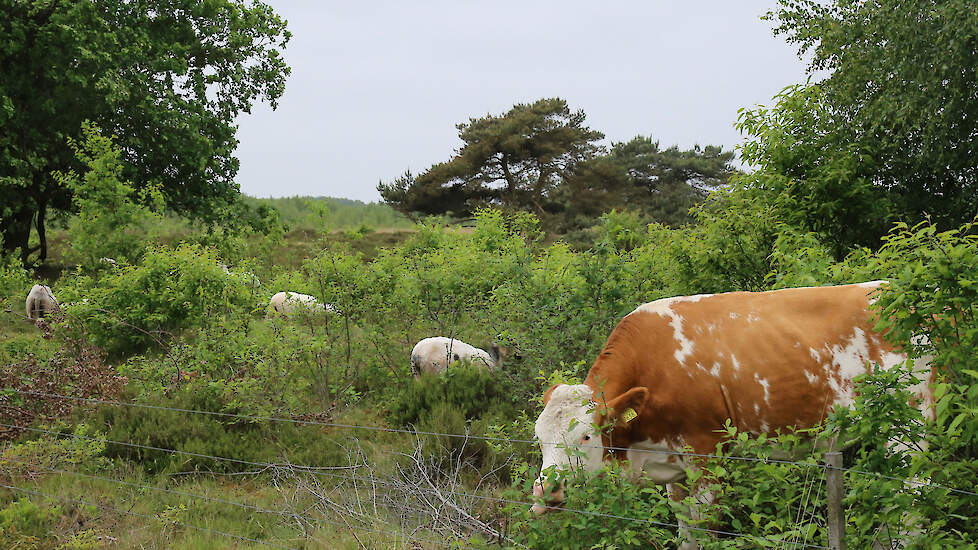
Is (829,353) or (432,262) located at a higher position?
(432,262)

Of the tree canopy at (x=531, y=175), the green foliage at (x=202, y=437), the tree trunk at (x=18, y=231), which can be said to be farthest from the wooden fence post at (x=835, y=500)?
the tree canopy at (x=531, y=175)

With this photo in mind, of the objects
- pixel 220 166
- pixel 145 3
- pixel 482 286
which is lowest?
pixel 482 286

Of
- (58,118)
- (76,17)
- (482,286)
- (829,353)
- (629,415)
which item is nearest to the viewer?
(629,415)

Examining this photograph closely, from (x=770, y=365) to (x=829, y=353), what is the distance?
427 mm

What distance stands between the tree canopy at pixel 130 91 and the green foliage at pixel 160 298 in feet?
29.8

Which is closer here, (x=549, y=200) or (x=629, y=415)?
(x=629, y=415)

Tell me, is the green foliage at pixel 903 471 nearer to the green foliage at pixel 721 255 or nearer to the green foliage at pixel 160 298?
the green foliage at pixel 721 255

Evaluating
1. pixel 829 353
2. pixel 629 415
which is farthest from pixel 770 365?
pixel 629 415

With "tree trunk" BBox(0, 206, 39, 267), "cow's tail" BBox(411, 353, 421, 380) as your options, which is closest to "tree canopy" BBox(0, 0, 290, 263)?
"tree trunk" BBox(0, 206, 39, 267)

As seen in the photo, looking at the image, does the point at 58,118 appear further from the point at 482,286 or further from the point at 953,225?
the point at 953,225

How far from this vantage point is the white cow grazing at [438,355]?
35.0 feet

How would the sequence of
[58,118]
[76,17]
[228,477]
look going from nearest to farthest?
[228,477] → [76,17] → [58,118]

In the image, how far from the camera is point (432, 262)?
12.3 meters

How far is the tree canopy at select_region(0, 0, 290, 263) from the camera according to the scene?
19.0 m
